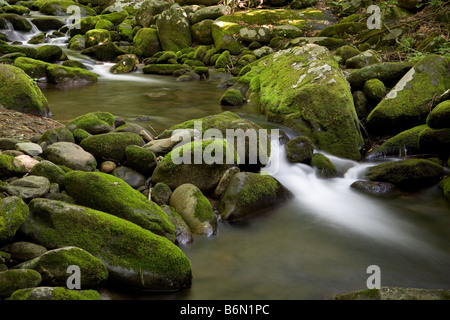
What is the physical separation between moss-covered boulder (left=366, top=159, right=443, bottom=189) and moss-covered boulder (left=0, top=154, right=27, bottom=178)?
505 cm

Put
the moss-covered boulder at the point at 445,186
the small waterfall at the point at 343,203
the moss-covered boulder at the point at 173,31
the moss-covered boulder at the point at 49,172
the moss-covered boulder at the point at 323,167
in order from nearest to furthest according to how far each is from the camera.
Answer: the moss-covered boulder at the point at 49,172
the small waterfall at the point at 343,203
the moss-covered boulder at the point at 445,186
the moss-covered boulder at the point at 323,167
the moss-covered boulder at the point at 173,31

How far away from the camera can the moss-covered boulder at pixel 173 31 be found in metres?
17.1

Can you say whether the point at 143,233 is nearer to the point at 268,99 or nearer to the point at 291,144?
the point at 291,144

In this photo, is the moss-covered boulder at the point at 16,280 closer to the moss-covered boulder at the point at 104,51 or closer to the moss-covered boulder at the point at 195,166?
the moss-covered boulder at the point at 195,166

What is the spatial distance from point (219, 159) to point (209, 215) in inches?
37.7

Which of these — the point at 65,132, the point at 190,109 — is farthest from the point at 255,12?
the point at 65,132

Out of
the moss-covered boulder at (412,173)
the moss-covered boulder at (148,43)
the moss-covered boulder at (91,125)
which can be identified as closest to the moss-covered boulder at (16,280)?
the moss-covered boulder at (91,125)

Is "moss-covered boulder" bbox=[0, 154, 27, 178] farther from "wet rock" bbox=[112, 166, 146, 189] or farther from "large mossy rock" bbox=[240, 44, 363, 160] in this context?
"large mossy rock" bbox=[240, 44, 363, 160]

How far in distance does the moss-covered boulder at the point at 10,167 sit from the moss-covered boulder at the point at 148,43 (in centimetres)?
1373

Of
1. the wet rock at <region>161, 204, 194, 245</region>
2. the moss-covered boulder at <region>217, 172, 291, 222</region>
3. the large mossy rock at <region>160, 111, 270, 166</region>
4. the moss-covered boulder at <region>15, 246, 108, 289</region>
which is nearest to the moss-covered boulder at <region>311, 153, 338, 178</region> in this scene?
the large mossy rock at <region>160, 111, 270, 166</region>

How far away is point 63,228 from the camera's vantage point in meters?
3.46

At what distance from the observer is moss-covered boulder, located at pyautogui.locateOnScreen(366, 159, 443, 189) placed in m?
5.71

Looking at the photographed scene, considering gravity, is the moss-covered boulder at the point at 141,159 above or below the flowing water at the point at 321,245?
above
